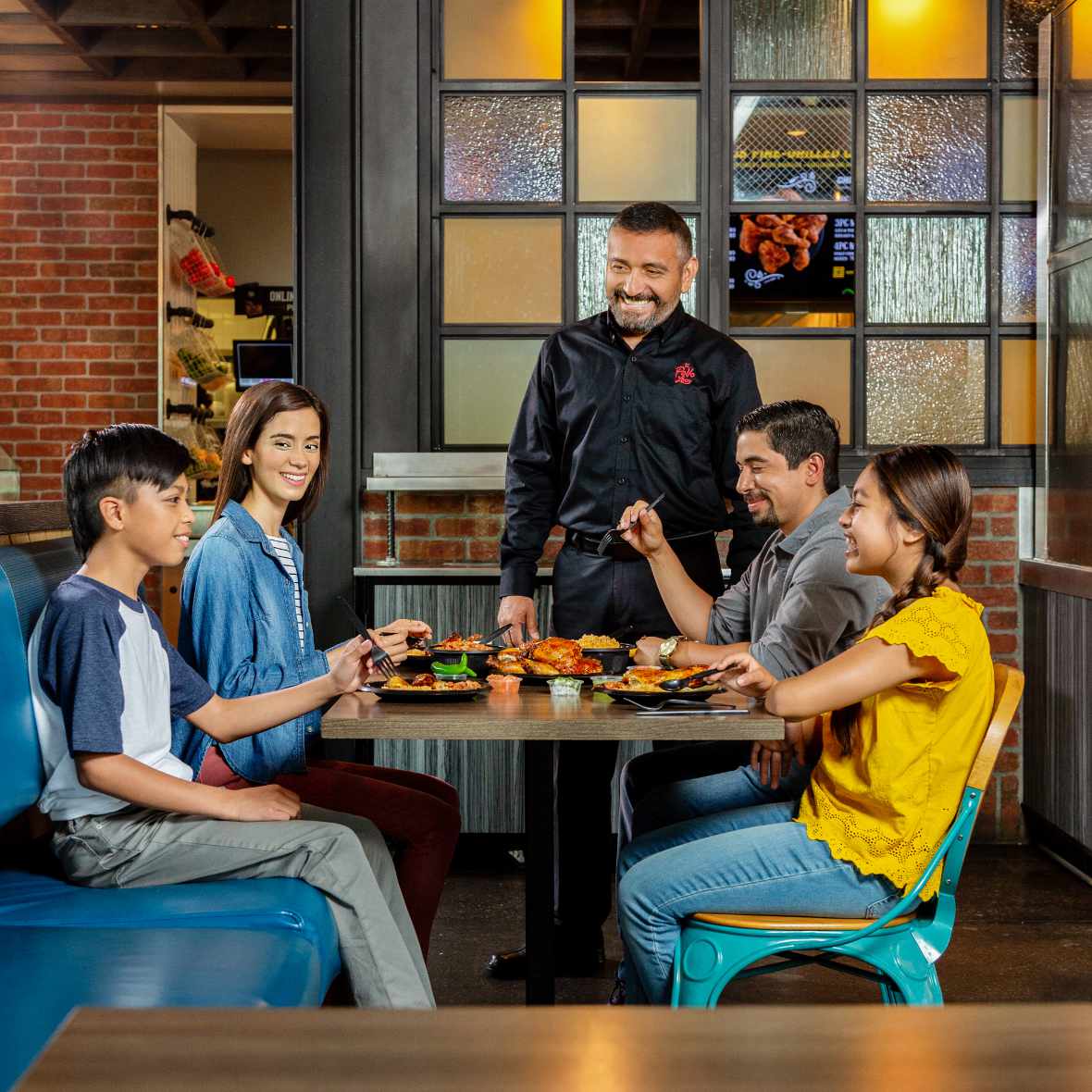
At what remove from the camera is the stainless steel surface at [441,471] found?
4332 mm

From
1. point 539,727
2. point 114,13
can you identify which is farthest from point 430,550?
point 114,13

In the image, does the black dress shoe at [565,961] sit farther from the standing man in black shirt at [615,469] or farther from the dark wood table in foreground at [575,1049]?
the dark wood table in foreground at [575,1049]

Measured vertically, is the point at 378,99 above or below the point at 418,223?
above

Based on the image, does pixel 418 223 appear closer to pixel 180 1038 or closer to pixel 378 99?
pixel 378 99

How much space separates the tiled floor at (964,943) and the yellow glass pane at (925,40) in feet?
8.62

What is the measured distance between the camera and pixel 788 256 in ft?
15.0

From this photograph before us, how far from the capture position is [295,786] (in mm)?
2598

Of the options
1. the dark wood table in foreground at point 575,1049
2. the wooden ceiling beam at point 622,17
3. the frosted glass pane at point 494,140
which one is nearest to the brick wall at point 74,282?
the wooden ceiling beam at point 622,17

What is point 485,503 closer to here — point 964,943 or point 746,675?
point 964,943

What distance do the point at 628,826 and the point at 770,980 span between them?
2.58ft

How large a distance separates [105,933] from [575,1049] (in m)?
1.60

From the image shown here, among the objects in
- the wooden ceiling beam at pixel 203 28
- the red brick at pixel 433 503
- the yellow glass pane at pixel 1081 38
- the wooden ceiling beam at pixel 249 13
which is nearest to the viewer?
the yellow glass pane at pixel 1081 38

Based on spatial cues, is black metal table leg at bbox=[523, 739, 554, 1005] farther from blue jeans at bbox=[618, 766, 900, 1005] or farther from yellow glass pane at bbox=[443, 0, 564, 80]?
yellow glass pane at bbox=[443, 0, 564, 80]

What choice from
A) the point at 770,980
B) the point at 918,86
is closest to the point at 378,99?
the point at 918,86
